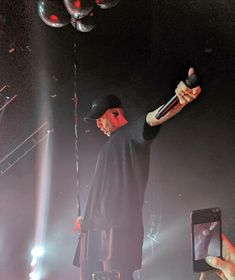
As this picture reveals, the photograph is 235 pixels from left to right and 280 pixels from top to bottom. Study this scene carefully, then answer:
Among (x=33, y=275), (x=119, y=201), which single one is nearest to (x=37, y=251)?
(x=33, y=275)

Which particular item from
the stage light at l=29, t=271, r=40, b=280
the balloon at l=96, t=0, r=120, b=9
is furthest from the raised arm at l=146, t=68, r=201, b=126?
the stage light at l=29, t=271, r=40, b=280

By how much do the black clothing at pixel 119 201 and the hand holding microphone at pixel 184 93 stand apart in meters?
0.08

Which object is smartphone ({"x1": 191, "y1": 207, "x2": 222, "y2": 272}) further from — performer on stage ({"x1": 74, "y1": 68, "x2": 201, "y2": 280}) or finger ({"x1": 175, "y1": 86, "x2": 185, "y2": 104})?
finger ({"x1": 175, "y1": 86, "x2": 185, "y2": 104})

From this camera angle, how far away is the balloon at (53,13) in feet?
3.63

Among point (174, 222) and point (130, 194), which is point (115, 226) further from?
point (174, 222)

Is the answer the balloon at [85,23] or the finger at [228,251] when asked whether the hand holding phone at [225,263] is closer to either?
the finger at [228,251]

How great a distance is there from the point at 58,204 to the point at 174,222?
47 centimetres

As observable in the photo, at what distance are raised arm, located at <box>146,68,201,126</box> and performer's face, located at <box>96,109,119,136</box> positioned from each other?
0.41ft

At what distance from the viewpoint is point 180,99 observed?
1191mm

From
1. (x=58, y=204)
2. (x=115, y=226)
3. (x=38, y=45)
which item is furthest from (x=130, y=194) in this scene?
(x=38, y=45)

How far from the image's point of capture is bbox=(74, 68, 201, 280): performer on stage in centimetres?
128

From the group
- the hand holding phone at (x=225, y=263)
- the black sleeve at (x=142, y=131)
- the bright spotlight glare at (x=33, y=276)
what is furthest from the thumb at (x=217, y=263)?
the bright spotlight glare at (x=33, y=276)

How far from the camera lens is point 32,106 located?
4.07 ft

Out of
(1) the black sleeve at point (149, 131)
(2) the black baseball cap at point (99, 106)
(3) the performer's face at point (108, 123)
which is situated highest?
→ (2) the black baseball cap at point (99, 106)
